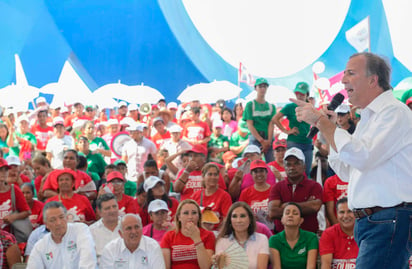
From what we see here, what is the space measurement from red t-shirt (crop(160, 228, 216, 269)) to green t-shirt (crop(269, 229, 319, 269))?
0.60 m

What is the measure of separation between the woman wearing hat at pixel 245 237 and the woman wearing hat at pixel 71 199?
5.62 feet

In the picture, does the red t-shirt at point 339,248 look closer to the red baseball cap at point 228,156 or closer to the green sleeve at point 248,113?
the green sleeve at point 248,113

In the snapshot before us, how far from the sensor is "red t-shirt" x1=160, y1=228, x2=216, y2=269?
18.1 feet

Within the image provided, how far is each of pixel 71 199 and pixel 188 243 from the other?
1.67 metres

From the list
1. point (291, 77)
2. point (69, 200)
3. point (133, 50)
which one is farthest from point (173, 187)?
point (133, 50)

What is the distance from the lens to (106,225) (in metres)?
6.04

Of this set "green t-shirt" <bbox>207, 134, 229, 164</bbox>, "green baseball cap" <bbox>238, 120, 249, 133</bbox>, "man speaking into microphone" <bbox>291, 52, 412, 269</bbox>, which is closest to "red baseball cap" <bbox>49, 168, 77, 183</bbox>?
"green t-shirt" <bbox>207, 134, 229, 164</bbox>

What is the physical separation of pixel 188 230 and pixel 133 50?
50.2 feet

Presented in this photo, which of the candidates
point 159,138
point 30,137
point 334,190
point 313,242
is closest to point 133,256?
point 313,242

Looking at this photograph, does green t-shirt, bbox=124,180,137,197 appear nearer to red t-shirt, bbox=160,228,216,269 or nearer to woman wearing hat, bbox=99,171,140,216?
woman wearing hat, bbox=99,171,140,216

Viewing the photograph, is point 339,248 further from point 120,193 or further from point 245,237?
point 120,193

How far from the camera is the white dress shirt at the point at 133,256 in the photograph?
A: 211 inches

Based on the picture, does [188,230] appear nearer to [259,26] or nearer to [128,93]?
[128,93]

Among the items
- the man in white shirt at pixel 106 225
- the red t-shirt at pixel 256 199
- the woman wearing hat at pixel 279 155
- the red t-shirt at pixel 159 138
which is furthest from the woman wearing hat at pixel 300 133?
Answer: the man in white shirt at pixel 106 225
